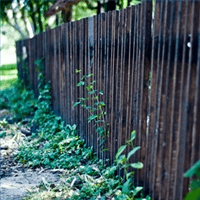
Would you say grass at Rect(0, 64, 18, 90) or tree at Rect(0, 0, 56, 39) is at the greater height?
tree at Rect(0, 0, 56, 39)

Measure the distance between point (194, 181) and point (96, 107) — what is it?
8.54 ft

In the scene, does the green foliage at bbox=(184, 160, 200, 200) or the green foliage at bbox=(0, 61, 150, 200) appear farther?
the green foliage at bbox=(0, 61, 150, 200)

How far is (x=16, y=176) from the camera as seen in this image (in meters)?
4.94

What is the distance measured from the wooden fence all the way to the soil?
871mm

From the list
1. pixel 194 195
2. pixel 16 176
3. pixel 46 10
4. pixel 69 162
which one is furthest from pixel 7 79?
pixel 194 195

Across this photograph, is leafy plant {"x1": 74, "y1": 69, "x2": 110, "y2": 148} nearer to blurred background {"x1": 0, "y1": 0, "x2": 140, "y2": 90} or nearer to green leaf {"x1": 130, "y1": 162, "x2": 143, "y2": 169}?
green leaf {"x1": 130, "y1": 162, "x2": 143, "y2": 169}

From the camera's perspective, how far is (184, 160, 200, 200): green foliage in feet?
7.62

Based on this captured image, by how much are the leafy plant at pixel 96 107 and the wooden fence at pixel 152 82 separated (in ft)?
0.35

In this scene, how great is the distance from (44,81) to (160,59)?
5.54 m

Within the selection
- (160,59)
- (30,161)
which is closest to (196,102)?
(160,59)

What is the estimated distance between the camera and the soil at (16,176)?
14.1ft

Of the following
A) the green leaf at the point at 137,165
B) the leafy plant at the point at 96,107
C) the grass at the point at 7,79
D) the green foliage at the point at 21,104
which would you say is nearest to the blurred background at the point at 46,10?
the grass at the point at 7,79

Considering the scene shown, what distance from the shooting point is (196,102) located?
2.76 meters

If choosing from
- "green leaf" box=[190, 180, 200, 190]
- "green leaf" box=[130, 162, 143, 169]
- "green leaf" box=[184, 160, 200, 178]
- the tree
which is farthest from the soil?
the tree
